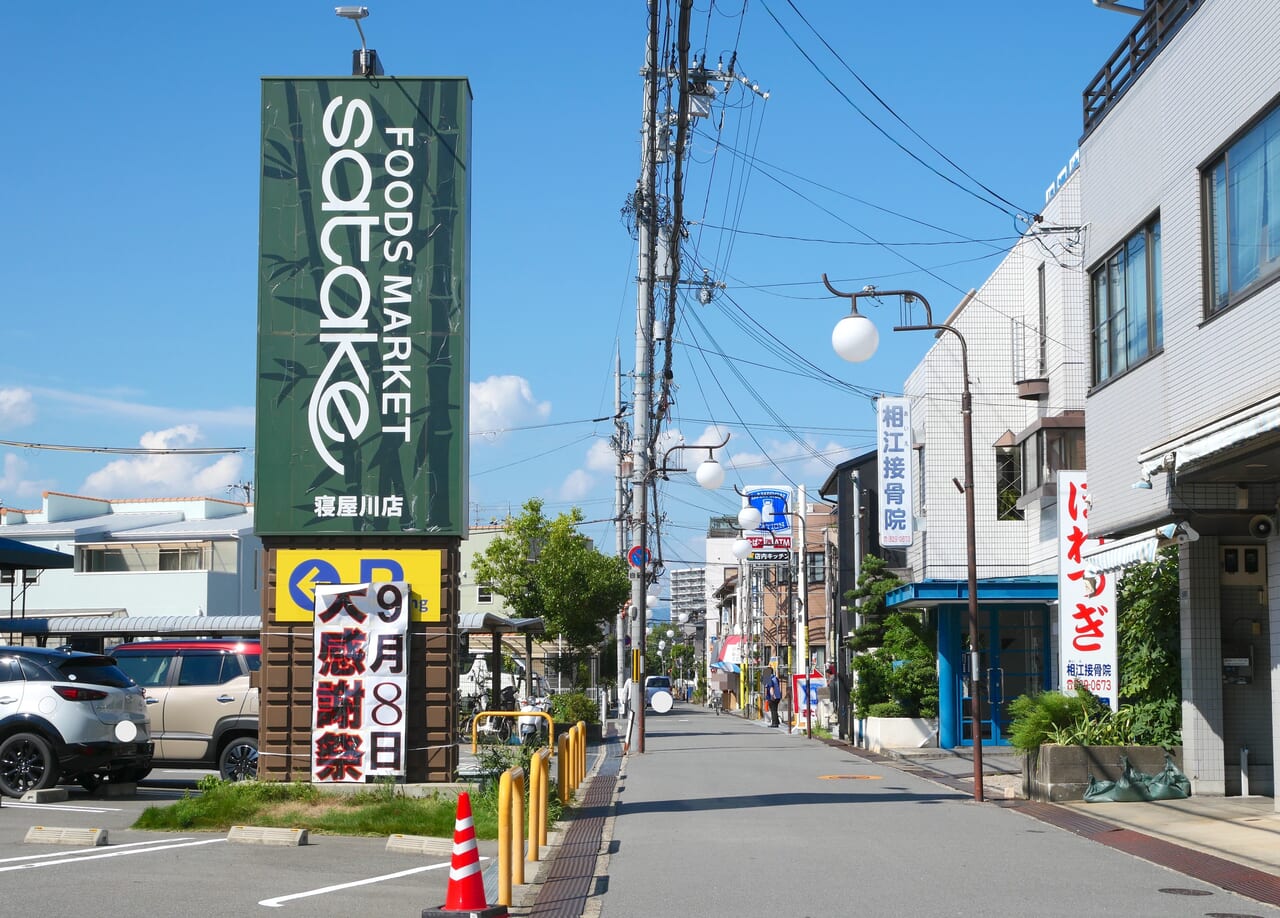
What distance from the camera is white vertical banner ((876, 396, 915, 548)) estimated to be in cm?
3228

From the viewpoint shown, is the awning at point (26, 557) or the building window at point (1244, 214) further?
the awning at point (26, 557)

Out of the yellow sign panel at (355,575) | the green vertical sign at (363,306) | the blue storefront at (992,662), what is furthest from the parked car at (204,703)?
the blue storefront at (992,662)

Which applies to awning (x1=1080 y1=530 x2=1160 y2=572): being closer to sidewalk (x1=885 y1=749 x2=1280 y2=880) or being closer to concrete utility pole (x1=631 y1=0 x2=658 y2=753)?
sidewalk (x1=885 y1=749 x2=1280 y2=880)

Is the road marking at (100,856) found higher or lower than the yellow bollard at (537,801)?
lower

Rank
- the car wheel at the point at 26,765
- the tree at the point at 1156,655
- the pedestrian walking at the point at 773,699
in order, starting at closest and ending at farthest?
1. the car wheel at the point at 26,765
2. the tree at the point at 1156,655
3. the pedestrian walking at the point at 773,699

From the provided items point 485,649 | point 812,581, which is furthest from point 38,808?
point 812,581

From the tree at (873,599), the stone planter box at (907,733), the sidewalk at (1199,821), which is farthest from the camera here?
the tree at (873,599)

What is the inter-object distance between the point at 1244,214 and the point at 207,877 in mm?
11729

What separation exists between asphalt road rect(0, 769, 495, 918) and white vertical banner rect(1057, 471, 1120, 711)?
9057 millimetres

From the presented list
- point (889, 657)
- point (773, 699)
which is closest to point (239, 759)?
point (889, 657)

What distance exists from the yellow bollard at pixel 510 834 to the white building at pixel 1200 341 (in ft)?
23.1

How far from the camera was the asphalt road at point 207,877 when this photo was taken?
9406 millimetres

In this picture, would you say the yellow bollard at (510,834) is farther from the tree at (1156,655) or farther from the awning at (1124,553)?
the tree at (1156,655)

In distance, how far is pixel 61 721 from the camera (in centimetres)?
1655
